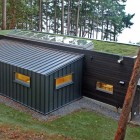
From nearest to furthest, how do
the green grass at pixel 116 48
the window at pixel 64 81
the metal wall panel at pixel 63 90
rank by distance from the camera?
the metal wall panel at pixel 63 90 < the window at pixel 64 81 < the green grass at pixel 116 48

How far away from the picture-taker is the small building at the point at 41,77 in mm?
13023

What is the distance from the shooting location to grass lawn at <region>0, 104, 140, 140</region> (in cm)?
1015

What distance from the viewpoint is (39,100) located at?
43.3ft

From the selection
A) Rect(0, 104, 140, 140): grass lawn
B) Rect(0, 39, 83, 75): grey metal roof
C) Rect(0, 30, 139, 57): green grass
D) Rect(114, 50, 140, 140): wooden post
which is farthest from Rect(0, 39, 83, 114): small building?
Rect(114, 50, 140, 140): wooden post

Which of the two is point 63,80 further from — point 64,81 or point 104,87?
point 104,87

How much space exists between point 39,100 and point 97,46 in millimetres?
5323

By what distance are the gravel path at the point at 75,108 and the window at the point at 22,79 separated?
1338mm

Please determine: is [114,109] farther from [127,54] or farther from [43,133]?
[43,133]

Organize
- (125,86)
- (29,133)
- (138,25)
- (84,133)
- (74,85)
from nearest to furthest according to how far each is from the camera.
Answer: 1. (29,133)
2. (84,133)
3. (125,86)
4. (74,85)
5. (138,25)

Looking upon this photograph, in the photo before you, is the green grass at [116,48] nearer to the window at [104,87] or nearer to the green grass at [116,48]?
the green grass at [116,48]

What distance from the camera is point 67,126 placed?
1171 cm

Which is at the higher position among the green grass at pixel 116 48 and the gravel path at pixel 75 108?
the green grass at pixel 116 48

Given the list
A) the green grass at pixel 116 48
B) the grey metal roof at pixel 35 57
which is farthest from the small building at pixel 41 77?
the green grass at pixel 116 48

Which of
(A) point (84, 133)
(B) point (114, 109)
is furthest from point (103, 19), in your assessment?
(A) point (84, 133)
